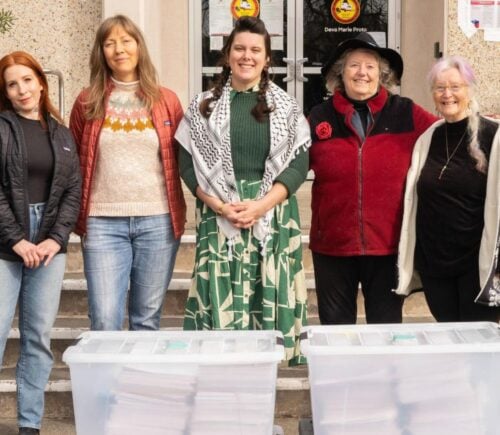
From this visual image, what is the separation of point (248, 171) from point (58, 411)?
1656 mm

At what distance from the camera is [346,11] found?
749cm

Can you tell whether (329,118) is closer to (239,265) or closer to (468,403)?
(239,265)

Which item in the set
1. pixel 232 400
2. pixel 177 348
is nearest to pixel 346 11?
pixel 177 348

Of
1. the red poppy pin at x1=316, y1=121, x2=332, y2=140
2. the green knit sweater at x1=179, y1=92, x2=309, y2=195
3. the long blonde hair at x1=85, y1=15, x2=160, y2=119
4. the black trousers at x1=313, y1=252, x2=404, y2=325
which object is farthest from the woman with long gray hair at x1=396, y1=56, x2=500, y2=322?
the long blonde hair at x1=85, y1=15, x2=160, y2=119

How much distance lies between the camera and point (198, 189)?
3559mm

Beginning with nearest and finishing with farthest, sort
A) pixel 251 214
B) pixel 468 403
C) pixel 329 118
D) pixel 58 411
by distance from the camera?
Result: 1. pixel 468 403
2. pixel 251 214
3. pixel 329 118
4. pixel 58 411

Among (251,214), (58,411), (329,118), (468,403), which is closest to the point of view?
(468,403)

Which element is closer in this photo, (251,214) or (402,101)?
(251,214)

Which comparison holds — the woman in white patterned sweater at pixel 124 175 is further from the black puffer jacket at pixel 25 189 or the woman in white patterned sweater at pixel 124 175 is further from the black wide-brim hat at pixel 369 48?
the black wide-brim hat at pixel 369 48

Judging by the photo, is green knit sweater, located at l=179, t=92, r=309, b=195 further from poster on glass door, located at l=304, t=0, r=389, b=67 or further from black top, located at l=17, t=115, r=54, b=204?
poster on glass door, located at l=304, t=0, r=389, b=67

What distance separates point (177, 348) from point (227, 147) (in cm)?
107

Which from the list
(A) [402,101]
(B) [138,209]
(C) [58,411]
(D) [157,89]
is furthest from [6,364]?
(A) [402,101]

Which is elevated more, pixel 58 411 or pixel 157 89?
pixel 157 89

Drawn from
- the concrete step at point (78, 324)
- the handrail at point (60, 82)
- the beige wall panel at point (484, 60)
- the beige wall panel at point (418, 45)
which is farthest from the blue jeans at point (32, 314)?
the beige wall panel at point (418, 45)
